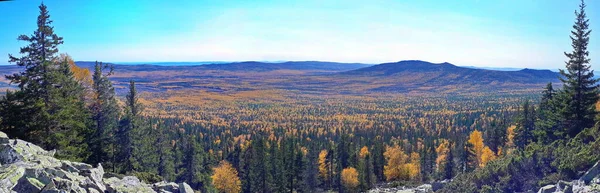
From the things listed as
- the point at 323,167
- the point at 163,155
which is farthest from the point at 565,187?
the point at 323,167

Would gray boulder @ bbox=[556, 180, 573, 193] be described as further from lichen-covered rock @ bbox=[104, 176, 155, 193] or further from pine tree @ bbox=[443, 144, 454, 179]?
pine tree @ bbox=[443, 144, 454, 179]

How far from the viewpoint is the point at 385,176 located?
4022cm

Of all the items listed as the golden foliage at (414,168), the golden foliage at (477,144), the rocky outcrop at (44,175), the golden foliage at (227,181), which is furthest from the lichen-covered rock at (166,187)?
the golden foliage at (477,144)

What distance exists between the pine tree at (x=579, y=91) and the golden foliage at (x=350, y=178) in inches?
725

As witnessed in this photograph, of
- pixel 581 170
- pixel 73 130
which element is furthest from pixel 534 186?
pixel 73 130

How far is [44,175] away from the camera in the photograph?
8180 mm

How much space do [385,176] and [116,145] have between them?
2783 cm

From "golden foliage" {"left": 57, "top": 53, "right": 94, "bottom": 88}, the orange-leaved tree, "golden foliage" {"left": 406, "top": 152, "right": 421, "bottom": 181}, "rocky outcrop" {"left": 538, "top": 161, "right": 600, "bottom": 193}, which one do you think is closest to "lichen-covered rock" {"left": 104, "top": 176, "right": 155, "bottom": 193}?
"golden foliage" {"left": 57, "top": 53, "right": 94, "bottom": 88}

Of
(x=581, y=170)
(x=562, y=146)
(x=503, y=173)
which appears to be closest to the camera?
(x=581, y=170)

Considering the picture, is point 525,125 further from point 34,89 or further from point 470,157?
point 34,89

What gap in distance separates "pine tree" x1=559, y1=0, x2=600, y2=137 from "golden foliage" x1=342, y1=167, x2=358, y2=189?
18.4 m

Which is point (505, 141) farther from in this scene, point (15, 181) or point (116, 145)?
point (15, 181)

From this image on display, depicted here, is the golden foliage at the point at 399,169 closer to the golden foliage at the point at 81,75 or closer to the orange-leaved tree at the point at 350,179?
the orange-leaved tree at the point at 350,179

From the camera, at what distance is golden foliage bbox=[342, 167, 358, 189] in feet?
112
